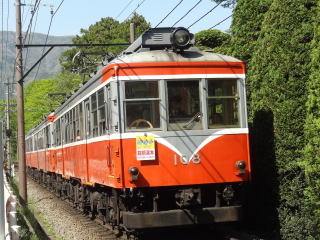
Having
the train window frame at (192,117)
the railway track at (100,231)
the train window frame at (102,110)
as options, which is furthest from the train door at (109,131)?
the railway track at (100,231)

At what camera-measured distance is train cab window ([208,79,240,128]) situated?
371 inches

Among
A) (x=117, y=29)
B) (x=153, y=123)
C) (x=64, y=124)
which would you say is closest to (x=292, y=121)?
(x=153, y=123)

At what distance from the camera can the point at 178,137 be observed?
30.0 ft

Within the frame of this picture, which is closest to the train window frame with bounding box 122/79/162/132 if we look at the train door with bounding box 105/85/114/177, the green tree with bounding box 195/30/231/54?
the train door with bounding box 105/85/114/177

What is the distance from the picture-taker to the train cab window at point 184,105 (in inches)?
364

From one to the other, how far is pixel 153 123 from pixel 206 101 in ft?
3.01

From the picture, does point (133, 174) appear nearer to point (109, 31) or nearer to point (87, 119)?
point (87, 119)

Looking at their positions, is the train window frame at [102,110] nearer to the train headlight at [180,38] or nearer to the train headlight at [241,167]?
the train headlight at [180,38]

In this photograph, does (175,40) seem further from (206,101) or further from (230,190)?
(230,190)

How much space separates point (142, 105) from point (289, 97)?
228cm

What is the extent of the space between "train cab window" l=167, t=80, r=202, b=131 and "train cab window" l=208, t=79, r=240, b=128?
211mm

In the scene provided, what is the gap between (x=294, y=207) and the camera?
9.47 m

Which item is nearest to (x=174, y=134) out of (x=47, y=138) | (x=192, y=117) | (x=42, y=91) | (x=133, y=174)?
(x=192, y=117)

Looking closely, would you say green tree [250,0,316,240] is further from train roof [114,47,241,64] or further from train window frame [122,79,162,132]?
train window frame [122,79,162,132]
